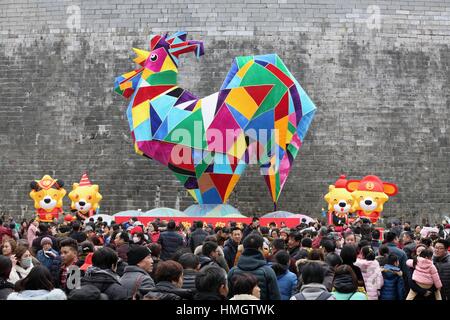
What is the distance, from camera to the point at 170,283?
455cm

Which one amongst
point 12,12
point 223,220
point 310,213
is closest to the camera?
point 223,220

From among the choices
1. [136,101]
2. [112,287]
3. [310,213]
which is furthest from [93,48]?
[112,287]

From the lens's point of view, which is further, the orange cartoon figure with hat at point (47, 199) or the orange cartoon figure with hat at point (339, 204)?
the orange cartoon figure with hat at point (47, 199)

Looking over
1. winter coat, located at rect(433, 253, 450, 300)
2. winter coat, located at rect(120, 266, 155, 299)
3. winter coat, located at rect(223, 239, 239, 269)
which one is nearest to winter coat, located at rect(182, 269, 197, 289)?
winter coat, located at rect(120, 266, 155, 299)

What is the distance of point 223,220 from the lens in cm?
1401

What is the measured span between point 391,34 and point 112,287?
51.5 ft

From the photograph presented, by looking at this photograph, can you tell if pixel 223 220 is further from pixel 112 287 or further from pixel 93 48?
pixel 112 287

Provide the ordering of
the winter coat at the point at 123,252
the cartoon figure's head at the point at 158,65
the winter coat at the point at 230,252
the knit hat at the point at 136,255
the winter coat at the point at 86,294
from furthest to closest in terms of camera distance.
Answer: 1. the cartoon figure's head at the point at 158,65
2. the winter coat at the point at 230,252
3. the winter coat at the point at 123,252
4. the knit hat at the point at 136,255
5. the winter coat at the point at 86,294

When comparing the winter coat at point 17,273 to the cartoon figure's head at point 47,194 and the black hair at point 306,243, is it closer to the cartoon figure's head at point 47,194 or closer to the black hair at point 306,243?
the black hair at point 306,243

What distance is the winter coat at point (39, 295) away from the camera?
13.6ft

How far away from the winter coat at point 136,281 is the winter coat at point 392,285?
2.11m

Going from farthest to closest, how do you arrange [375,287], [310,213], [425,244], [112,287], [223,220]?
A: 1. [310,213]
2. [223,220]
3. [425,244]
4. [375,287]
5. [112,287]

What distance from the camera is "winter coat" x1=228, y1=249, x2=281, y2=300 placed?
508cm

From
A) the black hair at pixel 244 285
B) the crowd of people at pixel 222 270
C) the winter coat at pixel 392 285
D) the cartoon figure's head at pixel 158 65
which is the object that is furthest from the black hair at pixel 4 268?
the cartoon figure's head at pixel 158 65
